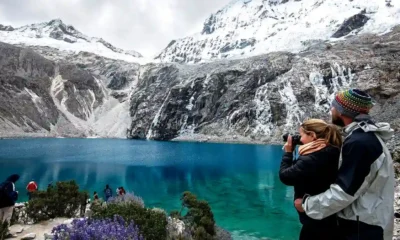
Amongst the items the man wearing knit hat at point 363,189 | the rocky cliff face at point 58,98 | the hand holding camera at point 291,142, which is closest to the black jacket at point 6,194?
the hand holding camera at point 291,142

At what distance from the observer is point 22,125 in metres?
132

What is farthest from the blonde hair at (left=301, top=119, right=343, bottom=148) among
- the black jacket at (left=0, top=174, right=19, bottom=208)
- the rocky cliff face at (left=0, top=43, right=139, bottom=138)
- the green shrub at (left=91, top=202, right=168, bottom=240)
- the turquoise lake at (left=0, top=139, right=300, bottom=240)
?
the rocky cliff face at (left=0, top=43, right=139, bottom=138)

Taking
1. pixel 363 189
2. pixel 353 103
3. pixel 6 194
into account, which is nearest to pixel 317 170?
pixel 363 189

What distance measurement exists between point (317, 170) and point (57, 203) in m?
12.6

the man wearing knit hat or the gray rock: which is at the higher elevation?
the man wearing knit hat

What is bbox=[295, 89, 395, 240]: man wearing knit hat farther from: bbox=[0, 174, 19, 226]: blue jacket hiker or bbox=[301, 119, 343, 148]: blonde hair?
bbox=[0, 174, 19, 226]: blue jacket hiker

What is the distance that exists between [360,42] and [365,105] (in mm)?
145367

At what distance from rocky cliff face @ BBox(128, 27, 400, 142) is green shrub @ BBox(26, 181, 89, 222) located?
95782mm

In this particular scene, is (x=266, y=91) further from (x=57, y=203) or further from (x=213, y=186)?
(x=57, y=203)

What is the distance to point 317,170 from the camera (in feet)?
13.1

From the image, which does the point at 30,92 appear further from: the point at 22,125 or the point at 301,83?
the point at 301,83

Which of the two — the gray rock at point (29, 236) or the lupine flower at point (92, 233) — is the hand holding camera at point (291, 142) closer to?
the lupine flower at point (92, 233)

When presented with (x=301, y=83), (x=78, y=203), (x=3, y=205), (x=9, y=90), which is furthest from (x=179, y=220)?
(x=9, y=90)

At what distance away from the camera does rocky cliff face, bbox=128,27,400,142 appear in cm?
11312
